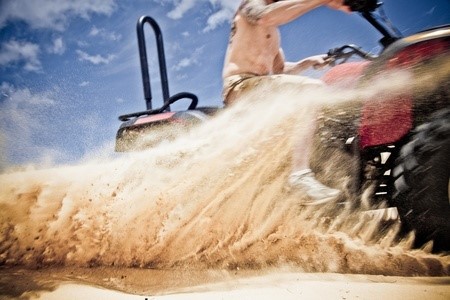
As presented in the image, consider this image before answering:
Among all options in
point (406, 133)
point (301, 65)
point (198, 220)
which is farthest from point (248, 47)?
point (198, 220)

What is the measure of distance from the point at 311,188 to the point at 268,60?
1.12 metres

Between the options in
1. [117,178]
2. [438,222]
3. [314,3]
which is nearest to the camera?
[438,222]

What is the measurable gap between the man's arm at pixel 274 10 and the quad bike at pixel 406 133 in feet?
1.07

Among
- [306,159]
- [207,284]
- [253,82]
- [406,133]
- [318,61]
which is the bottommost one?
[207,284]

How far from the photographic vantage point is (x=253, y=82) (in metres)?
2.20

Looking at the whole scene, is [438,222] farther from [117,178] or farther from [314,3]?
[117,178]

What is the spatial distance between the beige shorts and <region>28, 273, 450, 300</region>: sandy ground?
1.25 m

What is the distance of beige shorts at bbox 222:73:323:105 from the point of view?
6.84ft

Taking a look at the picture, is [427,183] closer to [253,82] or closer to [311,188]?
[311,188]

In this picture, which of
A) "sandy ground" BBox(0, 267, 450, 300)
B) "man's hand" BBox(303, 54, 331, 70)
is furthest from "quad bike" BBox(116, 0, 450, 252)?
"man's hand" BBox(303, 54, 331, 70)

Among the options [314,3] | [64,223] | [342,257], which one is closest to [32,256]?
[64,223]

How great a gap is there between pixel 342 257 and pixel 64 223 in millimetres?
2005

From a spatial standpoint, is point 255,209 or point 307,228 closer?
point 307,228

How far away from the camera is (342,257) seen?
1776mm
